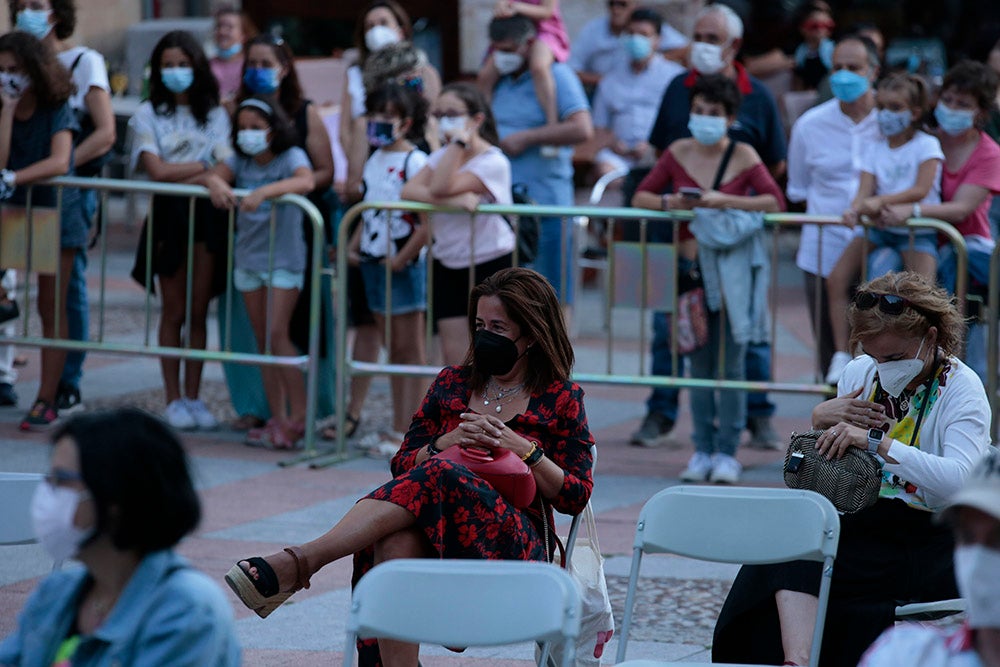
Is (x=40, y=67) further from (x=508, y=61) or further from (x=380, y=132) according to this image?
(x=508, y=61)

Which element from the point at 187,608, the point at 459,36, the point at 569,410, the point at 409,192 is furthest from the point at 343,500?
the point at 459,36

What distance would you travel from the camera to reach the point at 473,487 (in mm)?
4309

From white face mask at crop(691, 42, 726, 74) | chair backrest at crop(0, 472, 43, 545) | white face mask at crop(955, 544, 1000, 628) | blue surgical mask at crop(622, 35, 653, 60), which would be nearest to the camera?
white face mask at crop(955, 544, 1000, 628)

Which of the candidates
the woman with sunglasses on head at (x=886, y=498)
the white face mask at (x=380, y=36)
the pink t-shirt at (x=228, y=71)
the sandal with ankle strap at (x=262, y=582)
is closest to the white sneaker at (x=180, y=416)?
the white face mask at (x=380, y=36)

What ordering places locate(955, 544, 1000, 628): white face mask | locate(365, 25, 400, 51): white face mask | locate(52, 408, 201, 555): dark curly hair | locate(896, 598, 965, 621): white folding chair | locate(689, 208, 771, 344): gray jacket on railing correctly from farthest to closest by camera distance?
locate(365, 25, 400, 51): white face mask
locate(689, 208, 771, 344): gray jacket on railing
locate(896, 598, 965, 621): white folding chair
locate(52, 408, 201, 555): dark curly hair
locate(955, 544, 1000, 628): white face mask

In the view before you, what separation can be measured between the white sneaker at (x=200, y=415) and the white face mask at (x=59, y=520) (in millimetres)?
5348

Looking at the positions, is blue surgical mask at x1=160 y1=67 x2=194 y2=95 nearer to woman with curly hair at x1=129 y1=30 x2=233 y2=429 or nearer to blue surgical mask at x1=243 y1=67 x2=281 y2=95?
woman with curly hair at x1=129 y1=30 x2=233 y2=429

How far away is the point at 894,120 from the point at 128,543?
502 centimetres

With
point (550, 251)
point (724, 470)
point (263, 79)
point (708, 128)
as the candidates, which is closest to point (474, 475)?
point (724, 470)

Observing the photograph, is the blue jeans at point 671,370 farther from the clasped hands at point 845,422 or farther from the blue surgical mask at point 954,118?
the clasped hands at point 845,422

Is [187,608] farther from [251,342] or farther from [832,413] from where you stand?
[251,342]

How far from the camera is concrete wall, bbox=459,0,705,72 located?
488 inches

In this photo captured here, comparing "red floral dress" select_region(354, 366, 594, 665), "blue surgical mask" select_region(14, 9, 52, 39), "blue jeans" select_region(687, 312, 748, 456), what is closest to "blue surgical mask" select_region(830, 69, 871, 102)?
"blue jeans" select_region(687, 312, 748, 456)

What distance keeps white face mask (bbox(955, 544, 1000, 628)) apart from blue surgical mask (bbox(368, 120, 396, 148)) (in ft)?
17.0
